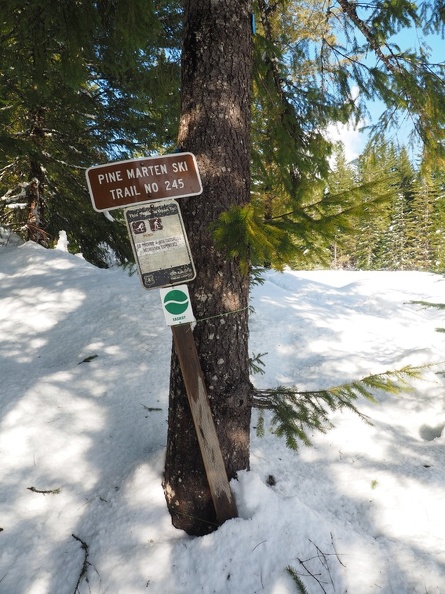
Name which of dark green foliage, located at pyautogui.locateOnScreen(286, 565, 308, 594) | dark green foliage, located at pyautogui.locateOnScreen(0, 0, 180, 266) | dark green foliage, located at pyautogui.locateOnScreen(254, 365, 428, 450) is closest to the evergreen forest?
dark green foliage, located at pyautogui.locateOnScreen(0, 0, 180, 266)

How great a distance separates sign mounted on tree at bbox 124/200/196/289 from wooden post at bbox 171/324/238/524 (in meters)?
0.32

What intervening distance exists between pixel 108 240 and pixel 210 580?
8054mm

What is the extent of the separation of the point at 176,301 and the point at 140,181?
0.73m

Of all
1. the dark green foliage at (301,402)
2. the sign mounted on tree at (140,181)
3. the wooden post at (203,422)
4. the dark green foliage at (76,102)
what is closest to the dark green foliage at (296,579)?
the wooden post at (203,422)

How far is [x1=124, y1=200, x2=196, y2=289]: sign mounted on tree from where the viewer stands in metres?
2.11

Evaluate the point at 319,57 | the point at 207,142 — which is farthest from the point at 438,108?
the point at 207,142

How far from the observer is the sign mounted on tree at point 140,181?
2037 mm

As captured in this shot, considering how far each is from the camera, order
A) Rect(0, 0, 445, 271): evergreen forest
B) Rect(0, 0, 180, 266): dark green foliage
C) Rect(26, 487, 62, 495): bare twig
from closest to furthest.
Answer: Rect(0, 0, 445, 271): evergreen forest → Rect(26, 487, 62, 495): bare twig → Rect(0, 0, 180, 266): dark green foliage

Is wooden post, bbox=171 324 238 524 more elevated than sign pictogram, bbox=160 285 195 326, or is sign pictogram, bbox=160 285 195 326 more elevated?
sign pictogram, bbox=160 285 195 326

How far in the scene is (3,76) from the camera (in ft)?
18.4

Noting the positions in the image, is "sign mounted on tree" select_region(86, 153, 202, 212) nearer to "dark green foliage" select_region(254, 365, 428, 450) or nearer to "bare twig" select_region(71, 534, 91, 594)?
"dark green foliage" select_region(254, 365, 428, 450)

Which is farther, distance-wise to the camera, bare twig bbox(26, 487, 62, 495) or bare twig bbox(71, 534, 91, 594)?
bare twig bbox(26, 487, 62, 495)

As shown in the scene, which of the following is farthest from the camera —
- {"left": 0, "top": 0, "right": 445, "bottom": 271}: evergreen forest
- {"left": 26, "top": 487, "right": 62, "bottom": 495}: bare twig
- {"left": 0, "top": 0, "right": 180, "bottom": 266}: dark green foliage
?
{"left": 0, "top": 0, "right": 180, "bottom": 266}: dark green foliage

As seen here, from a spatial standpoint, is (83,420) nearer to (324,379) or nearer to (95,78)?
(324,379)
